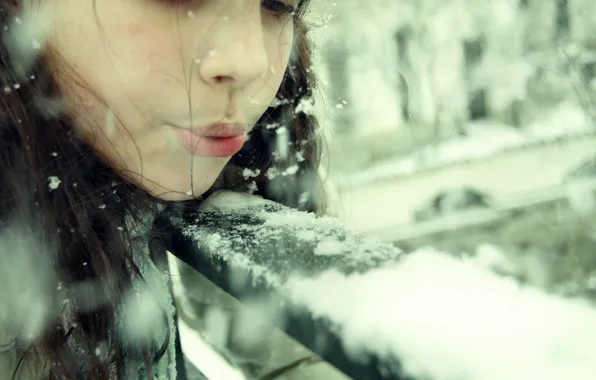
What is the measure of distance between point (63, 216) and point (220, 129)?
11.9 inches

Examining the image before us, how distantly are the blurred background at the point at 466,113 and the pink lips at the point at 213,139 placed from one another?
2280mm

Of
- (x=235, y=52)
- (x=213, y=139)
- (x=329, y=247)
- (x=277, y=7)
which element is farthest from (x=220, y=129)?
(x=329, y=247)

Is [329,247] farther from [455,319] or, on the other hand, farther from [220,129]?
[220,129]

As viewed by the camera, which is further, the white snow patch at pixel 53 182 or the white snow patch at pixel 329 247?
the white snow patch at pixel 53 182

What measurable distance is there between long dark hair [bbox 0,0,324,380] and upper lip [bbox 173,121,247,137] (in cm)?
16

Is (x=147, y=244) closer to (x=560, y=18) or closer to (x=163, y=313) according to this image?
(x=163, y=313)

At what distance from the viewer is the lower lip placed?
3.00 ft

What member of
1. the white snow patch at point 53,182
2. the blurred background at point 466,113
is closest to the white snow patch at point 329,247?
the white snow patch at point 53,182

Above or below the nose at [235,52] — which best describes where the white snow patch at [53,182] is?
below

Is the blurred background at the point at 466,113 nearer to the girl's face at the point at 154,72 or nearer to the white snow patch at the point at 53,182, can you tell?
the girl's face at the point at 154,72

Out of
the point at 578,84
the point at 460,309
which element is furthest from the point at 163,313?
the point at 578,84

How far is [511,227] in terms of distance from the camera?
3014 millimetres

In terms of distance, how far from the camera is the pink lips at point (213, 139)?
0.92 metres

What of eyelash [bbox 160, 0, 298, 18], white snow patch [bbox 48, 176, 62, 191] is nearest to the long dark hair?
white snow patch [bbox 48, 176, 62, 191]
